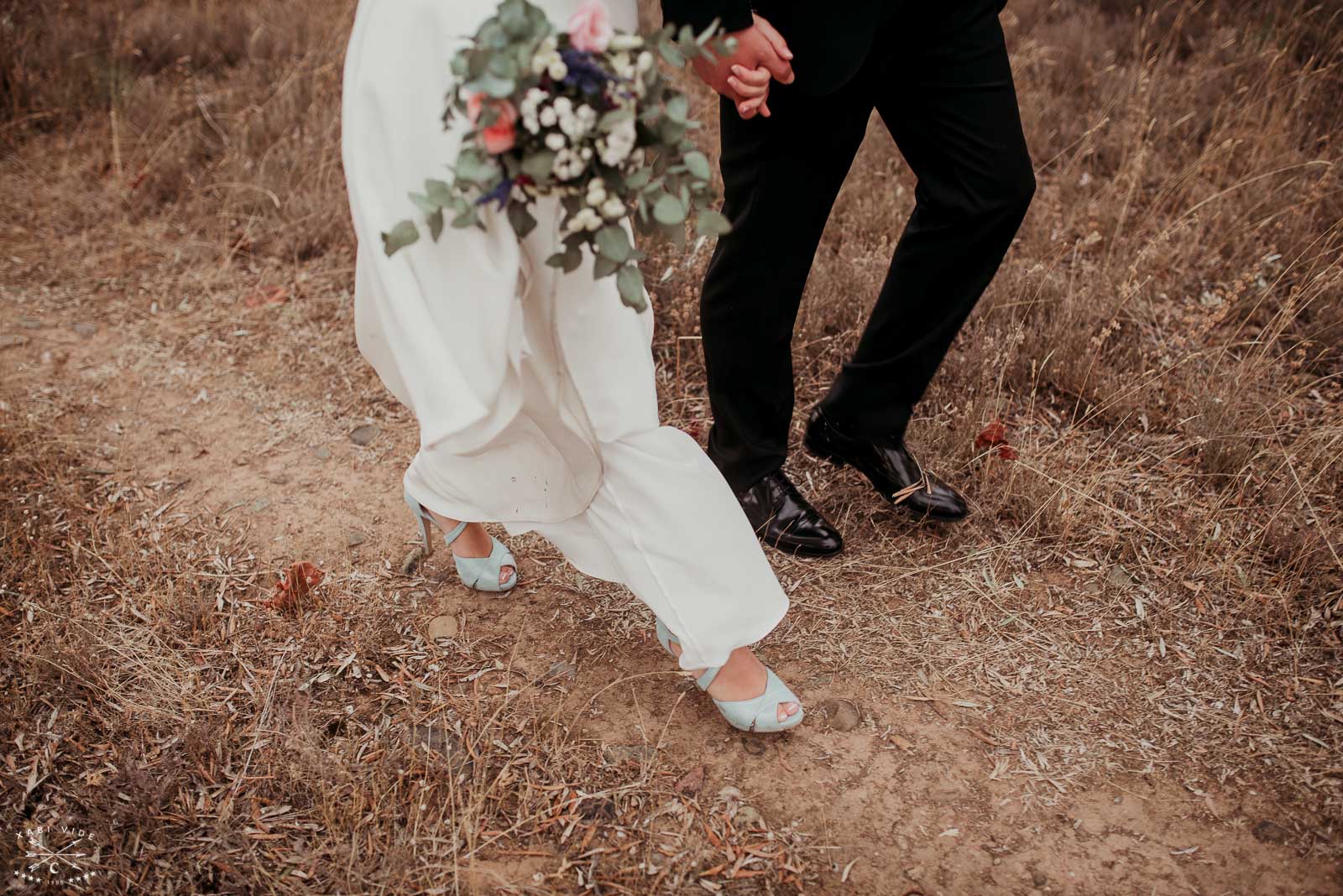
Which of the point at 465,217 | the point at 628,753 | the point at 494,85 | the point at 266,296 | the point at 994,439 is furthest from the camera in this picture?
the point at 266,296

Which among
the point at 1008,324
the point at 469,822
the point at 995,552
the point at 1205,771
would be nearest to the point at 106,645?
the point at 469,822

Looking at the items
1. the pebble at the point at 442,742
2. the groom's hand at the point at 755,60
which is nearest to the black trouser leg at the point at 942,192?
the groom's hand at the point at 755,60

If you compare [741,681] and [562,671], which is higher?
[741,681]

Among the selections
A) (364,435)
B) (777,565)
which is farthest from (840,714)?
(364,435)

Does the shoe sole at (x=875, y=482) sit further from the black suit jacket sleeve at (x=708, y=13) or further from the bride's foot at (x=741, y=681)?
the black suit jacket sleeve at (x=708, y=13)

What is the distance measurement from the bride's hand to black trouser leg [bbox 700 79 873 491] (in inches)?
6.4

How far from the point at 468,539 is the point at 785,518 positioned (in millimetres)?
907

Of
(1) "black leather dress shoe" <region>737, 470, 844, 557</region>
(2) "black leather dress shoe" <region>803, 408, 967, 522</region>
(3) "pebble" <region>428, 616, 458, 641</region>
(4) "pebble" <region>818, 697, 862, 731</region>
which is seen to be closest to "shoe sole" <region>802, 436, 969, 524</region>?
(2) "black leather dress shoe" <region>803, 408, 967, 522</region>

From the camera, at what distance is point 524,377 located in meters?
1.95

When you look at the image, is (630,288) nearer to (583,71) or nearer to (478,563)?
(583,71)

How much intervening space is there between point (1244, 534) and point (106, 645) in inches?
125

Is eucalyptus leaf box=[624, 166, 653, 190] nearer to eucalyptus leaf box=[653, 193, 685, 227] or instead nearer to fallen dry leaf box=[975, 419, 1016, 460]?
eucalyptus leaf box=[653, 193, 685, 227]

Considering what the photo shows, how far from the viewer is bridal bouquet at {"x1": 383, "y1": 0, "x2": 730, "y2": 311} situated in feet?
4.67

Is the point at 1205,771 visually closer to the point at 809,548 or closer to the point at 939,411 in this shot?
the point at 809,548
